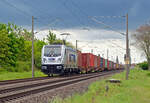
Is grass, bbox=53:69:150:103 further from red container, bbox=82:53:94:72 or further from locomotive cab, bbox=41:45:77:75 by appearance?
Answer: red container, bbox=82:53:94:72

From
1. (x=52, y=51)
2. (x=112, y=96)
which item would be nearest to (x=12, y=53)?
(x=52, y=51)

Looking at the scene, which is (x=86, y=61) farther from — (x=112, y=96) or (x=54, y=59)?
(x=112, y=96)

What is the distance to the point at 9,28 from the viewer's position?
58.4 m

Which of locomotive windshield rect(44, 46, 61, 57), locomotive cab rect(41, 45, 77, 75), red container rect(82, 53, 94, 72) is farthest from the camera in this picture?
red container rect(82, 53, 94, 72)

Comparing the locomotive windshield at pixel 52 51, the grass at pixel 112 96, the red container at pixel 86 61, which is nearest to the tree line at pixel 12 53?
the red container at pixel 86 61

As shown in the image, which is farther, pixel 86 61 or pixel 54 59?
pixel 86 61

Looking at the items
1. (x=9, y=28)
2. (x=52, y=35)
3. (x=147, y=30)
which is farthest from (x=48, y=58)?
(x=52, y=35)

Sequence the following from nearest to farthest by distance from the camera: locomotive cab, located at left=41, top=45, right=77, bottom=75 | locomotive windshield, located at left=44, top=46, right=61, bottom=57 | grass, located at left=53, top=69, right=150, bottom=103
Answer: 1. grass, located at left=53, top=69, right=150, bottom=103
2. locomotive cab, located at left=41, top=45, right=77, bottom=75
3. locomotive windshield, located at left=44, top=46, right=61, bottom=57

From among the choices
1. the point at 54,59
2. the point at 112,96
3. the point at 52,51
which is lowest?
the point at 112,96

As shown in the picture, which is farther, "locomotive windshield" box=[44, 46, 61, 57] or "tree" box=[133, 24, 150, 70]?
"tree" box=[133, 24, 150, 70]

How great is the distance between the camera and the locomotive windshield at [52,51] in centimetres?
2773

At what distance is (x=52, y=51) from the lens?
27.9m

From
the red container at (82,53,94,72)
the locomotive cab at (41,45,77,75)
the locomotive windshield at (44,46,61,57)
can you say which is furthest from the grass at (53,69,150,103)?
the red container at (82,53,94,72)

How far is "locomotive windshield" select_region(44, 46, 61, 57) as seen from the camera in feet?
91.0
